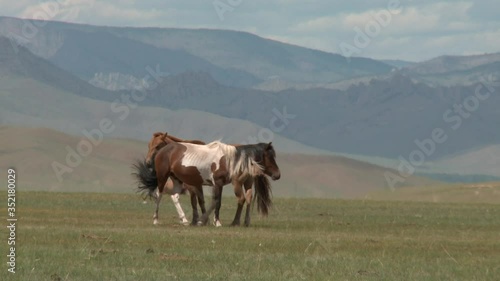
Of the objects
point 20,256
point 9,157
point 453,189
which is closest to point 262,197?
point 20,256

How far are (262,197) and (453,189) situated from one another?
63850 mm

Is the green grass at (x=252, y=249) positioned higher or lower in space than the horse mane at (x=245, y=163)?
lower

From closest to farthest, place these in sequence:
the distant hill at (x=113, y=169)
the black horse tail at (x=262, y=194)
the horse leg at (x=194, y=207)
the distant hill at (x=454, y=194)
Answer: the black horse tail at (x=262, y=194)
the horse leg at (x=194, y=207)
the distant hill at (x=454, y=194)
the distant hill at (x=113, y=169)

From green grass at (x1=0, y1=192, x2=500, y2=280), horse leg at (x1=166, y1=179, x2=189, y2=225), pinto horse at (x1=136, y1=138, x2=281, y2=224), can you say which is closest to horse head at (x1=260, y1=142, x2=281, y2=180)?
pinto horse at (x1=136, y1=138, x2=281, y2=224)

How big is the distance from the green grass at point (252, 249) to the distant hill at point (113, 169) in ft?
316

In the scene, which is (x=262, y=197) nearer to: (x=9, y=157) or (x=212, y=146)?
(x=212, y=146)

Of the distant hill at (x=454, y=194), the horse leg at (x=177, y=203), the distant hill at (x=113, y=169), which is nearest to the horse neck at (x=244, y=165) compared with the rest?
the horse leg at (x=177, y=203)

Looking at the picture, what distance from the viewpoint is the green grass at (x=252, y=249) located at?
16.9 meters

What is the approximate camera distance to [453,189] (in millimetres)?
89562

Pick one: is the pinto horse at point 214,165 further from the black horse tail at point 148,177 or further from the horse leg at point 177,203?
the black horse tail at point 148,177

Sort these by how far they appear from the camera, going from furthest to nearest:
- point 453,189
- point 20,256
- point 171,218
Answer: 1. point 453,189
2. point 171,218
3. point 20,256

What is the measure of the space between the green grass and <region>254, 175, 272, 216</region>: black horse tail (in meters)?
0.53

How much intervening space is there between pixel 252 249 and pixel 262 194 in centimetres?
648

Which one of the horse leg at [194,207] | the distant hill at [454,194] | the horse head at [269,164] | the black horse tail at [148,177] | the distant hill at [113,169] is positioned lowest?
the horse leg at [194,207]
